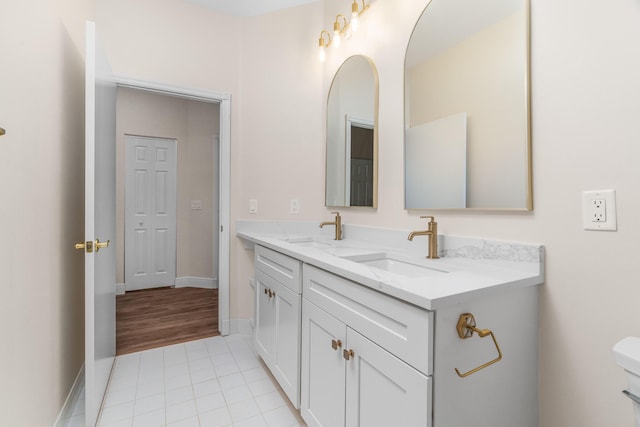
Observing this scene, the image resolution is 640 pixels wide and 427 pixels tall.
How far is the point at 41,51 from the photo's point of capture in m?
1.27

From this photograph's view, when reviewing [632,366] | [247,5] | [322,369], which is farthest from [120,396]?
[247,5]

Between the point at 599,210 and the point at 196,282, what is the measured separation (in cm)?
404

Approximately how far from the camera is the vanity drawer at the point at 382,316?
32.0 inches

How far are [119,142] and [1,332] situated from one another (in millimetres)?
3311

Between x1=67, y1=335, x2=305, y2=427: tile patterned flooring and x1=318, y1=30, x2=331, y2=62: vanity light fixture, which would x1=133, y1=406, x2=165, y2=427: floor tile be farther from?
x1=318, y1=30, x2=331, y2=62: vanity light fixture

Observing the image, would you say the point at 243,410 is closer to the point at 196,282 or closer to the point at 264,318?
the point at 264,318

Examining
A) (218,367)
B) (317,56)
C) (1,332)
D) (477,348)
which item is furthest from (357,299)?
(317,56)

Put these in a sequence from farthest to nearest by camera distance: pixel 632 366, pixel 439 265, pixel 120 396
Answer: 1. pixel 120 396
2. pixel 439 265
3. pixel 632 366

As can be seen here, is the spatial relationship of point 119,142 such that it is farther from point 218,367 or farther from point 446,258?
point 446,258

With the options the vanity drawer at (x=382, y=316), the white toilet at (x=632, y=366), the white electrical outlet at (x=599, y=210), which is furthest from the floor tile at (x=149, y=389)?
the white electrical outlet at (x=599, y=210)

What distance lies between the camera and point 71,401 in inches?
64.2

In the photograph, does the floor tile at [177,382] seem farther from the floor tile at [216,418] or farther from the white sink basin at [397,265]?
the white sink basin at [397,265]

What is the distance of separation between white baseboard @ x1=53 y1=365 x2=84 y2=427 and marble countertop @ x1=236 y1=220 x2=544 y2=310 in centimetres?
125

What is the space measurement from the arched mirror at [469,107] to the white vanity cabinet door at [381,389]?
2.40 ft
